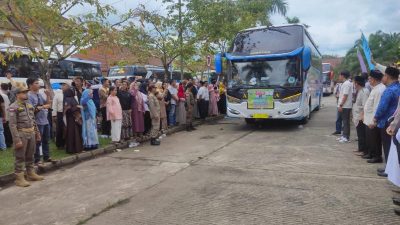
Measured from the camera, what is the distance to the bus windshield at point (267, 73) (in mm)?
12305

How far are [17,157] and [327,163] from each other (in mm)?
5852

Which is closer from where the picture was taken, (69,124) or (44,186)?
(44,186)

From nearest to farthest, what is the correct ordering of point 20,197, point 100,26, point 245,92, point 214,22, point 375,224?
point 375,224
point 20,197
point 100,26
point 245,92
point 214,22

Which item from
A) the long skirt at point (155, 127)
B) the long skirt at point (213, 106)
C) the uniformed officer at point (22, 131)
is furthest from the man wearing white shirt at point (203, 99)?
the uniformed officer at point (22, 131)

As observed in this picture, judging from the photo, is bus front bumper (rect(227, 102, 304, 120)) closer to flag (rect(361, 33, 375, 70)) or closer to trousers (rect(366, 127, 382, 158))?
flag (rect(361, 33, 375, 70))

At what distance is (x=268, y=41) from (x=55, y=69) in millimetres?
15164

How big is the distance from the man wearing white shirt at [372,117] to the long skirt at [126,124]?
602 centimetres

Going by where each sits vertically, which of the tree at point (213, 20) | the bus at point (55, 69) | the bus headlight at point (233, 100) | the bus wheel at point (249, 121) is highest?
the tree at point (213, 20)

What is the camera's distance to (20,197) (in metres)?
6.12

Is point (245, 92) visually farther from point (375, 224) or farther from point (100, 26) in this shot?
point (375, 224)

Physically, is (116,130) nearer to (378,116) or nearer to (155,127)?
(155,127)

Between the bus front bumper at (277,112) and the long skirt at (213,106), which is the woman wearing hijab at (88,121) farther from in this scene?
the long skirt at (213,106)

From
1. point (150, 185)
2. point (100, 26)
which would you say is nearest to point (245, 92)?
point (100, 26)

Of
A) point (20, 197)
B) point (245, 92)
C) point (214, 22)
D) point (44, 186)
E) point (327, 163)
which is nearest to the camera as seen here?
point (20, 197)
